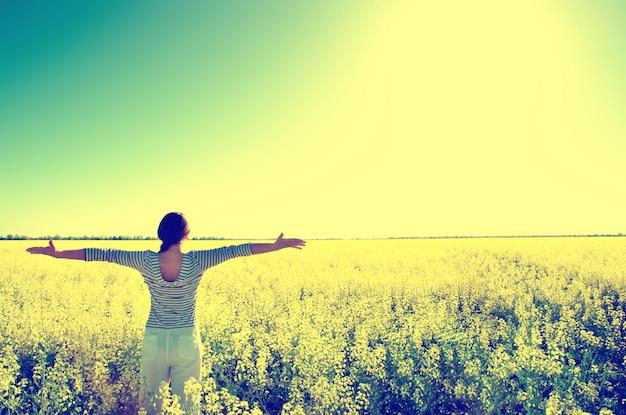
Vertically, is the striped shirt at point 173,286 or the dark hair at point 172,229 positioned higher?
the dark hair at point 172,229

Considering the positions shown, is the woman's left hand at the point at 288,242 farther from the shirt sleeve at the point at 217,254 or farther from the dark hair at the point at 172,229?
the dark hair at the point at 172,229

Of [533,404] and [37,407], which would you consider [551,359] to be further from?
[37,407]

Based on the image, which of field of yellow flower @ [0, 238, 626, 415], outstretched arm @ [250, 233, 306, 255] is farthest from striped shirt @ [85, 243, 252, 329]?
field of yellow flower @ [0, 238, 626, 415]

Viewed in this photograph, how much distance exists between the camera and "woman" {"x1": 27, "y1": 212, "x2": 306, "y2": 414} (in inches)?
151

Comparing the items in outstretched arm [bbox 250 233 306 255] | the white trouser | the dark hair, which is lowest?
the white trouser

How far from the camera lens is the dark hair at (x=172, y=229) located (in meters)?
3.83

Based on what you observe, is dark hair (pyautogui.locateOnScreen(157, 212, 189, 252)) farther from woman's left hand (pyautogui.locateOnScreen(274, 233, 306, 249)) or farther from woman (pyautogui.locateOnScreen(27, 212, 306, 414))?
woman's left hand (pyautogui.locateOnScreen(274, 233, 306, 249))

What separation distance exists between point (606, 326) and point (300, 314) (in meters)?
5.45

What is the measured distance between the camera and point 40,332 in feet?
22.4

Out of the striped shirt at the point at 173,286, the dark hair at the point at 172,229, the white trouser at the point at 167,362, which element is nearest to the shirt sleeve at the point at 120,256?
the striped shirt at the point at 173,286

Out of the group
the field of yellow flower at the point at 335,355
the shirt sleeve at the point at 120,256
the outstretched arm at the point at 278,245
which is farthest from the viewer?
the field of yellow flower at the point at 335,355

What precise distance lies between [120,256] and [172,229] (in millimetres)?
688

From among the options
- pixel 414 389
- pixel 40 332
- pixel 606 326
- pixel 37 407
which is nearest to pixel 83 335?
pixel 40 332

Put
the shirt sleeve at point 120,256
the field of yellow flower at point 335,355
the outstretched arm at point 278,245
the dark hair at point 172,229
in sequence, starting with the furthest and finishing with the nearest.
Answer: the field of yellow flower at point 335,355 < the outstretched arm at point 278,245 < the shirt sleeve at point 120,256 < the dark hair at point 172,229
